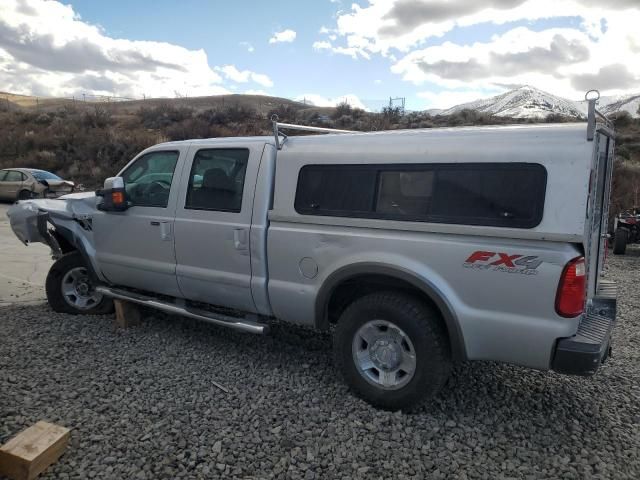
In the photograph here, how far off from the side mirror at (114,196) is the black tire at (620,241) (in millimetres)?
9659

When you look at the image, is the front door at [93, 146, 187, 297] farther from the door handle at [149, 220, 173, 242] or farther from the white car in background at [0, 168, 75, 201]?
the white car in background at [0, 168, 75, 201]

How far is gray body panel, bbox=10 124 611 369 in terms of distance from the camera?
2982 mm

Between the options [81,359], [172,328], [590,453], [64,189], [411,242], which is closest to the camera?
[590,453]

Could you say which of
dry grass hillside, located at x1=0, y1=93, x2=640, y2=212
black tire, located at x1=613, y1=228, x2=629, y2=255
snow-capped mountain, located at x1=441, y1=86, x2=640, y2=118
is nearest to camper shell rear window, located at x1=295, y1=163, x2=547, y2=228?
black tire, located at x1=613, y1=228, x2=629, y2=255

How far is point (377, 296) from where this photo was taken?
12.0ft

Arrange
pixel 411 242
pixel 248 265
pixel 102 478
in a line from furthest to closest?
pixel 248 265, pixel 411 242, pixel 102 478

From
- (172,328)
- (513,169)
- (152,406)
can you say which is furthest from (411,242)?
(172,328)

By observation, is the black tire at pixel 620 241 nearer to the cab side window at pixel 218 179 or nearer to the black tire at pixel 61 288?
the cab side window at pixel 218 179

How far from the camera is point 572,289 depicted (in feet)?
9.62

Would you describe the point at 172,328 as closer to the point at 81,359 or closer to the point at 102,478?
the point at 81,359

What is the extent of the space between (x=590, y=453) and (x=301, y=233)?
8.06 feet

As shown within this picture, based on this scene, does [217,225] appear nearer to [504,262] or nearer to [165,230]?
[165,230]

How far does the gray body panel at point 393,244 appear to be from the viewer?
2.98m

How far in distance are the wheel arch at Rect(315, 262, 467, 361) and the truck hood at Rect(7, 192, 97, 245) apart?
3.00 meters
